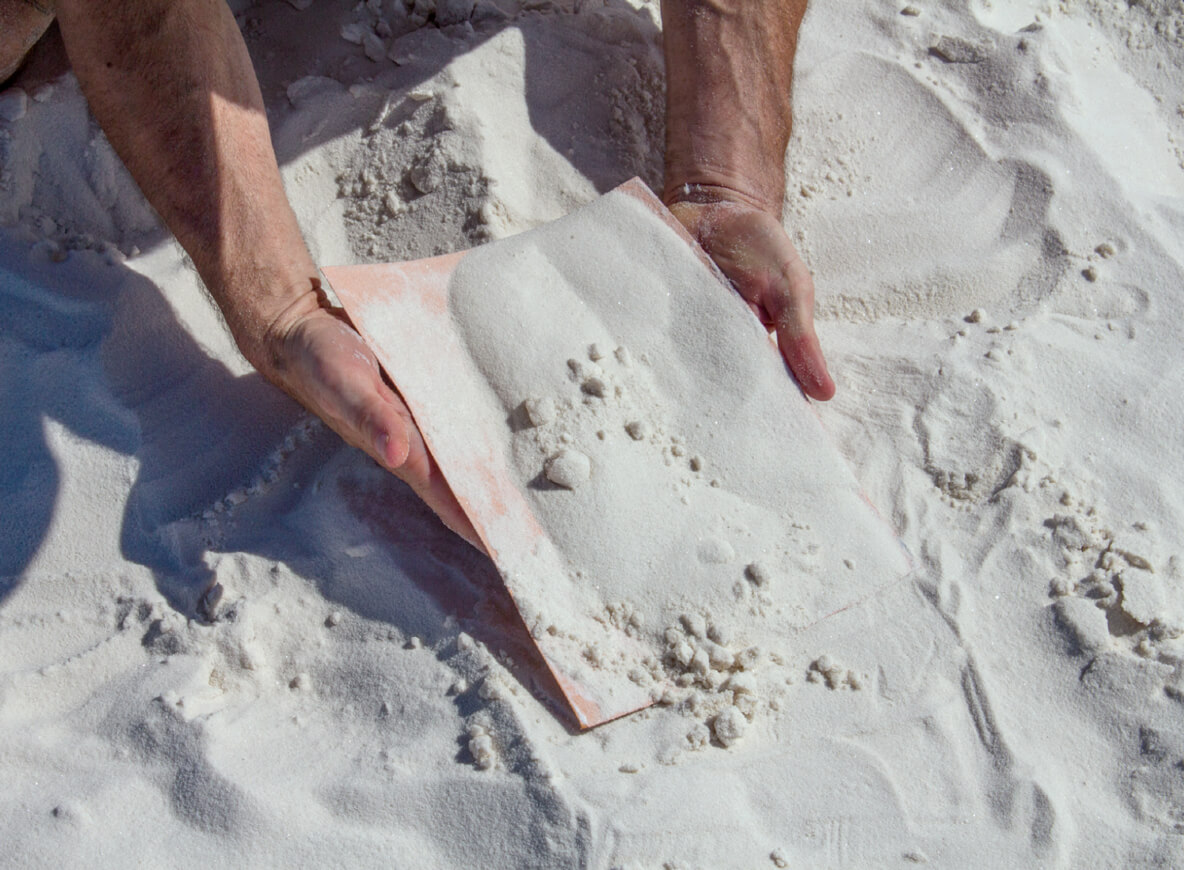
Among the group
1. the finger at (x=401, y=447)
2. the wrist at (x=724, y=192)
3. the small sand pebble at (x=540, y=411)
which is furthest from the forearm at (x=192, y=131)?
the wrist at (x=724, y=192)

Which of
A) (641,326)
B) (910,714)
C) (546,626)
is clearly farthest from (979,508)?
(546,626)

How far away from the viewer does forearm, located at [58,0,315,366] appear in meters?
1.81

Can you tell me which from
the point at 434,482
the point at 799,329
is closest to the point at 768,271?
the point at 799,329

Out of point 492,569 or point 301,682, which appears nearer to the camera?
point 301,682

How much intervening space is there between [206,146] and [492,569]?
1.05m

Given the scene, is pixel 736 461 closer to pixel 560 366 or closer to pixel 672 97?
pixel 560 366

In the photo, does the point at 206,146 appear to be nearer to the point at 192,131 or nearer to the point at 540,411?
the point at 192,131

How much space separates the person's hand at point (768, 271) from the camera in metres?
1.71

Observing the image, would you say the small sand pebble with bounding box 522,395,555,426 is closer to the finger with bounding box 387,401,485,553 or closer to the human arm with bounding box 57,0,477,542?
the finger with bounding box 387,401,485,553

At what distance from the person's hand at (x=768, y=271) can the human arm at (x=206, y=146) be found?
30.6 inches

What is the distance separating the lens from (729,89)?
2113 millimetres

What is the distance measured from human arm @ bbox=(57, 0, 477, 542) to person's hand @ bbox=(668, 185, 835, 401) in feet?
2.55

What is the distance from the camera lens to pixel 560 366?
1.63 meters

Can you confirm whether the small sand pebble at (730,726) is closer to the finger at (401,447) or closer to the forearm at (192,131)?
the finger at (401,447)
